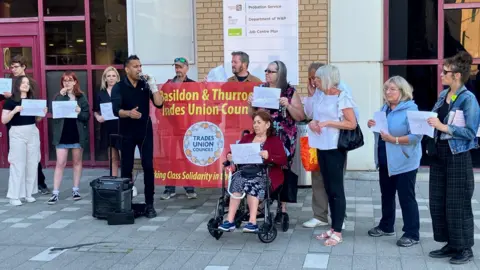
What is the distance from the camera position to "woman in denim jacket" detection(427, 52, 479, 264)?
5230 mm

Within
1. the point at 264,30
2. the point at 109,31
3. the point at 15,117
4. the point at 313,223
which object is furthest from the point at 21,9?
the point at 313,223

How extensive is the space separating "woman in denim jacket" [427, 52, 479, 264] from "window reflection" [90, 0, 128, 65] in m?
6.60

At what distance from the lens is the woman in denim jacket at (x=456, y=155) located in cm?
523

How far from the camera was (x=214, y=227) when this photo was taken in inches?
243

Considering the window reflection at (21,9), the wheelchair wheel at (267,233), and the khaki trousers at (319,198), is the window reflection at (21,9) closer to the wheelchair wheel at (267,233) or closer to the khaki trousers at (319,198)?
the khaki trousers at (319,198)

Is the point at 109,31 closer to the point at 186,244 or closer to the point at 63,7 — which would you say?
the point at 63,7

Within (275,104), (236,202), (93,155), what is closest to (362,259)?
(236,202)

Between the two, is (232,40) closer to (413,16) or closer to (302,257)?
(413,16)

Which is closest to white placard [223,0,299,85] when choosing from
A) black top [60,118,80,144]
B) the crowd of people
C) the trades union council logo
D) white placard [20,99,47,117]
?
the crowd of people

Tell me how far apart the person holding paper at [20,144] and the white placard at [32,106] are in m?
0.07

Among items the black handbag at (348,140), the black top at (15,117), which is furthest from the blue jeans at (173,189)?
the black handbag at (348,140)

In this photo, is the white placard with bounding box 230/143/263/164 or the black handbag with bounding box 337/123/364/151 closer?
the black handbag with bounding box 337/123/364/151

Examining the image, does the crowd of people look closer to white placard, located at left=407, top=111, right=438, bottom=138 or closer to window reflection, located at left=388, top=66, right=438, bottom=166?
white placard, located at left=407, top=111, right=438, bottom=138

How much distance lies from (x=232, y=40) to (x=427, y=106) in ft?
11.1
